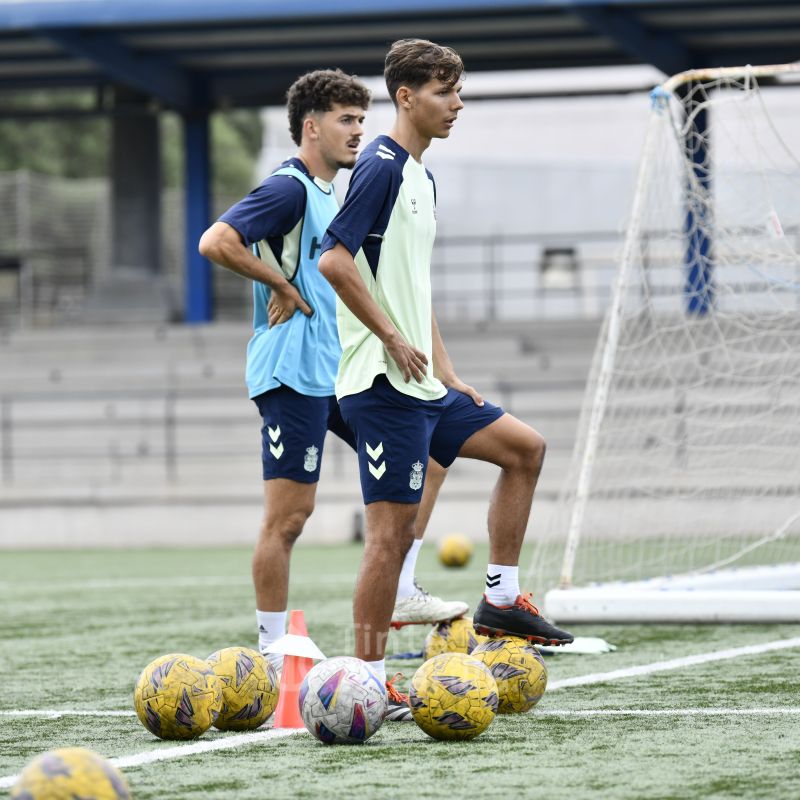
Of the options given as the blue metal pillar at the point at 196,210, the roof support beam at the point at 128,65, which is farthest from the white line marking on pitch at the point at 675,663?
the blue metal pillar at the point at 196,210

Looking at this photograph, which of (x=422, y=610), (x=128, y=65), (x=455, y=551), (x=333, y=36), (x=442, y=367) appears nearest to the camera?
(x=442, y=367)

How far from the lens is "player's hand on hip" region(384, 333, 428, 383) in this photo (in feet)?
14.9

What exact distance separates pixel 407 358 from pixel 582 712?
1.19 metres

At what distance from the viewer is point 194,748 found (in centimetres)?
430

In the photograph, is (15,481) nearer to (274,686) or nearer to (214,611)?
(214,611)

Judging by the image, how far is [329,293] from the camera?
5.59 m

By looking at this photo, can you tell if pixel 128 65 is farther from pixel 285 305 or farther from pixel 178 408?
pixel 285 305

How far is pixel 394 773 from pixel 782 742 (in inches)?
40.2

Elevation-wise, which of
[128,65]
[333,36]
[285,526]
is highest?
[333,36]

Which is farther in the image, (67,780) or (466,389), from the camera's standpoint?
(466,389)

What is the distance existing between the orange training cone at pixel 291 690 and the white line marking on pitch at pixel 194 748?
0.10 ft

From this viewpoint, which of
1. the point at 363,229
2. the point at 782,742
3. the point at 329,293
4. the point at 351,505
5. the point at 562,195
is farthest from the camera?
the point at 562,195

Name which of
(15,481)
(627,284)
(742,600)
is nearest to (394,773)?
(742,600)

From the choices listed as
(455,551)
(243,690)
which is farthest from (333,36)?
(243,690)
